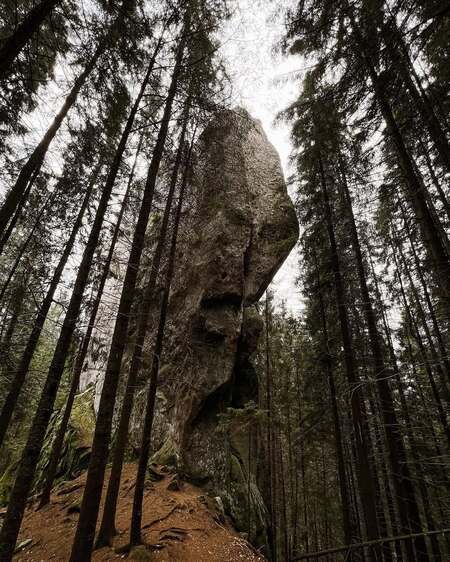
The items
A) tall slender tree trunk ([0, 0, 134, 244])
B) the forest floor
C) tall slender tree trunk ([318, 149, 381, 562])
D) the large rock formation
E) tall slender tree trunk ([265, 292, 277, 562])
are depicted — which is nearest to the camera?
tall slender tree trunk ([0, 0, 134, 244])

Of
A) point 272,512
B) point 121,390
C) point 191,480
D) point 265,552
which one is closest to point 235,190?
point 121,390

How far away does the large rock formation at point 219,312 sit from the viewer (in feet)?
33.2

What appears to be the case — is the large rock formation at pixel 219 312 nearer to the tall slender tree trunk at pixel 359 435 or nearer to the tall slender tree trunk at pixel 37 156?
the tall slender tree trunk at pixel 359 435

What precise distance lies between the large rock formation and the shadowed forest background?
86 millimetres

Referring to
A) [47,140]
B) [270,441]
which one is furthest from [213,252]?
[270,441]

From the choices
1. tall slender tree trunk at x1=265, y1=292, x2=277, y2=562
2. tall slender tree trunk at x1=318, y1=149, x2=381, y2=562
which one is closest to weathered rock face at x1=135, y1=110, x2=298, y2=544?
tall slender tree trunk at x1=265, y1=292, x2=277, y2=562

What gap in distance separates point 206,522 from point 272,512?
7164 mm

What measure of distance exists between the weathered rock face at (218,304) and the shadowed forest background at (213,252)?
95mm

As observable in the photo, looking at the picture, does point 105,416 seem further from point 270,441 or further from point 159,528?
point 270,441

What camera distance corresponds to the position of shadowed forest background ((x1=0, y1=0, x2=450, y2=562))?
522 cm

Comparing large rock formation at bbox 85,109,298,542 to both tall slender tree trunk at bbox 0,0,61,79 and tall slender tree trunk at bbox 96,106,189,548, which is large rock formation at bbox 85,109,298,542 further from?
tall slender tree trunk at bbox 0,0,61,79

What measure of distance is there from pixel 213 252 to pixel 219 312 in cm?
284

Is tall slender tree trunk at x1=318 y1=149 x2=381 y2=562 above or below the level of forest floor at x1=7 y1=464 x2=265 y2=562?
above

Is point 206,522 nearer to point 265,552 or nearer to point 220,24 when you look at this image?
point 265,552
